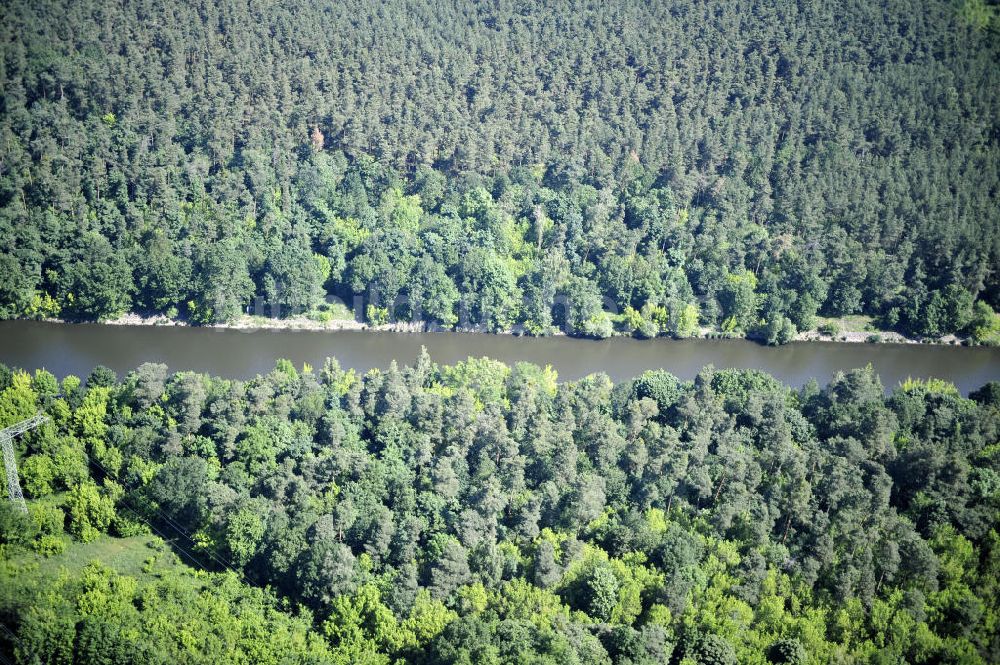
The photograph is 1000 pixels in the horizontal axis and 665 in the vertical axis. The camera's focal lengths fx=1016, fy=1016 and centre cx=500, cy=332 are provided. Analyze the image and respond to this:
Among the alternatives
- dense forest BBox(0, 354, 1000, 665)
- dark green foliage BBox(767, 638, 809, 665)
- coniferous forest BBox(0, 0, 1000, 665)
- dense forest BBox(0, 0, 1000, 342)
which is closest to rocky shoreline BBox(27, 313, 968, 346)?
coniferous forest BBox(0, 0, 1000, 665)

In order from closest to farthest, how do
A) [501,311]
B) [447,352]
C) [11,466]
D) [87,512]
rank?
[87,512] → [11,466] → [447,352] → [501,311]

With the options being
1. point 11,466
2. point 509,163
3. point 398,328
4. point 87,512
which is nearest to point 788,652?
point 87,512

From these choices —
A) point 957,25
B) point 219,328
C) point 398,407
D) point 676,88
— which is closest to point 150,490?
point 398,407

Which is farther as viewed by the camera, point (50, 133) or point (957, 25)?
point (957, 25)

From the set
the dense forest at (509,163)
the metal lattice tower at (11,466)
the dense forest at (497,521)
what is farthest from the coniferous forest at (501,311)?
the metal lattice tower at (11,466)

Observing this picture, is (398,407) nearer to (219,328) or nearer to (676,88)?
(219,328)

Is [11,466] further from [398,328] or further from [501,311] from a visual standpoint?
[501,311]
